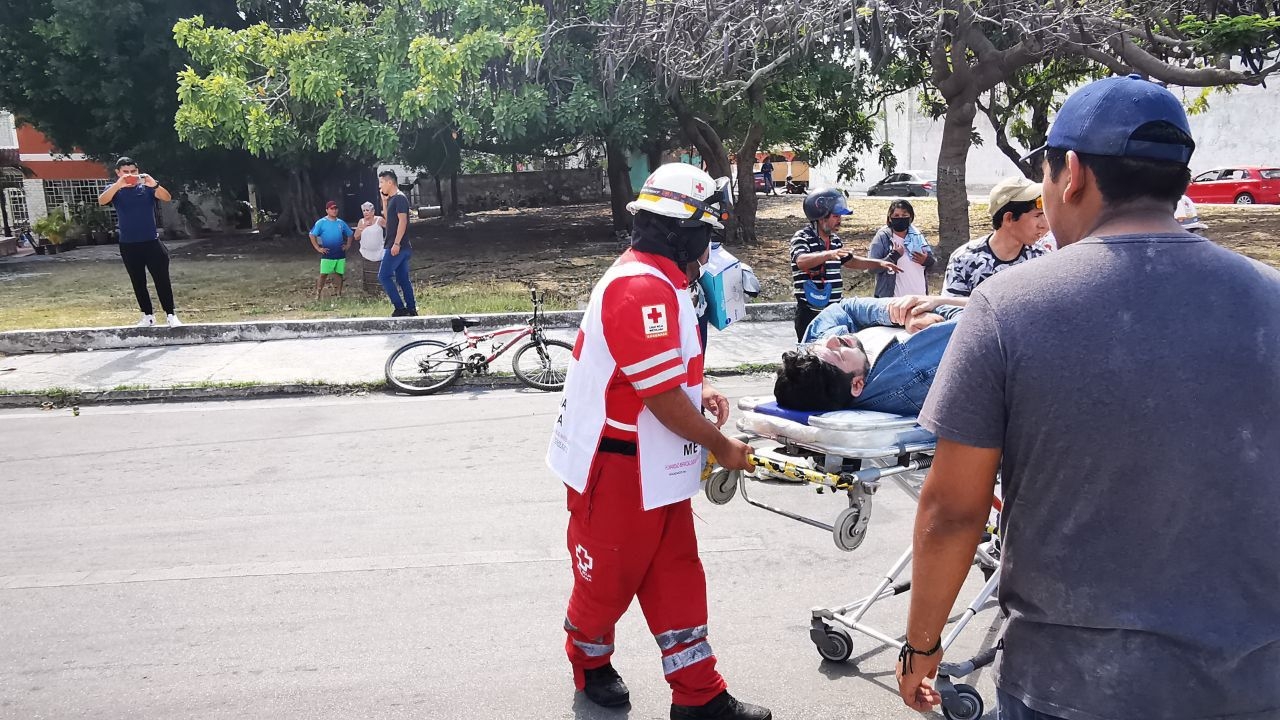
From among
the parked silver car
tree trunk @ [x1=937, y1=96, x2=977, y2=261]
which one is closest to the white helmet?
tree trunk @ [x1=937, y1=96, x2=977, y2=261]

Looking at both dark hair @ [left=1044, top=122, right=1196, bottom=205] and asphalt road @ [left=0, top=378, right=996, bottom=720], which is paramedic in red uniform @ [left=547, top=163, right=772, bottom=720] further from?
dark hair @ [left=1044, top=122, right=1196, bottom=205]

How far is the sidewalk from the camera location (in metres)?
9.02

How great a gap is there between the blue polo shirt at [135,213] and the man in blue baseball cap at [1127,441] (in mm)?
10931

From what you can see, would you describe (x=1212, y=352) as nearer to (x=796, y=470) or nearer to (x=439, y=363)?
(x=796, y=470)

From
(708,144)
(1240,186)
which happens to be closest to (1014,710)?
(708,144)

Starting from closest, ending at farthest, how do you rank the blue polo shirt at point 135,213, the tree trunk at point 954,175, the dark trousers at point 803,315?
the dark trousers at point 803,315
the blue polo shirt at point 135,213
the tree trunk at point 954,175

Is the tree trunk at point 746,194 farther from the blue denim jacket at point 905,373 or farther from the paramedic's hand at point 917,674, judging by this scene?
the paramedic's hand at point 917,674

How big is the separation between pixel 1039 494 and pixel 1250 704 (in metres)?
0.48

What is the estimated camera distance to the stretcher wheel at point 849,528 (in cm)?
330

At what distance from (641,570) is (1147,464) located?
190 centimetres

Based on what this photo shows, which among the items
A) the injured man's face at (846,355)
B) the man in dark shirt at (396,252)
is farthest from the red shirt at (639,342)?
the man in dark shirt at (396,252)

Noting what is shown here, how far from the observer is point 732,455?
3281 mm

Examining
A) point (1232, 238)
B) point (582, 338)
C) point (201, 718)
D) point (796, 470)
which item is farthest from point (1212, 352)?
point (1232, 238)

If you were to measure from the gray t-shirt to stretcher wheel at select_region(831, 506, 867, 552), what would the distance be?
1.50 meters
